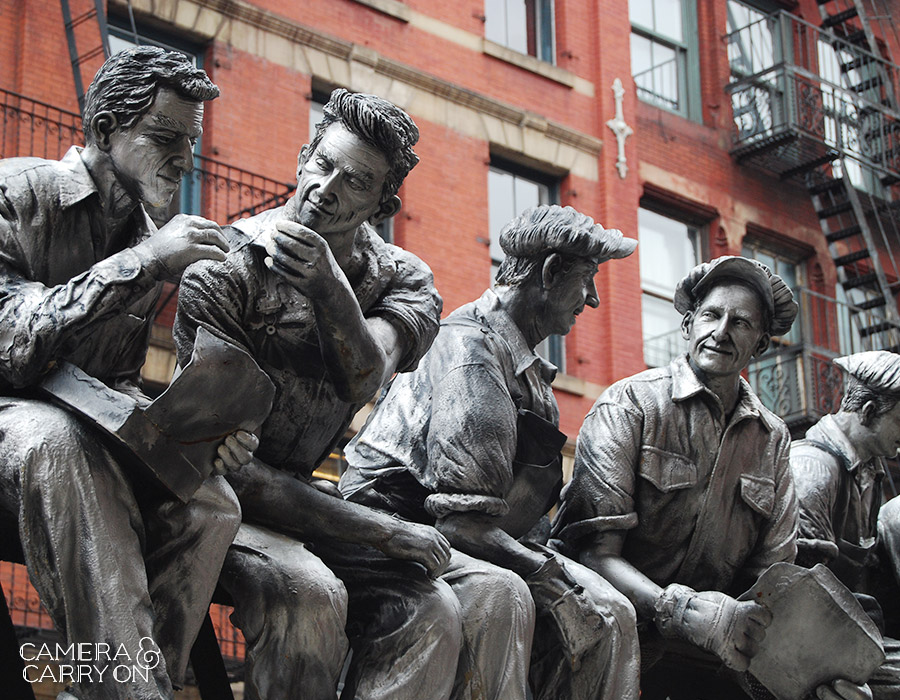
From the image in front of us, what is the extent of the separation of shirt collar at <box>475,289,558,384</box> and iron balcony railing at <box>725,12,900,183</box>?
16098 millimetres

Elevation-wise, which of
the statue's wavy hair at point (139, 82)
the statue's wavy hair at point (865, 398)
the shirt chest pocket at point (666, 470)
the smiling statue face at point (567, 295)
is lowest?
the shirt chest pocket at point (666, 470)

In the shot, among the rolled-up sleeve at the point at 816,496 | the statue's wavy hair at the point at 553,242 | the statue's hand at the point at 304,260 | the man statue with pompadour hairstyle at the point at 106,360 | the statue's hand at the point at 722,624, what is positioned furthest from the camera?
the rolled-up sleeve at the point at 816,496

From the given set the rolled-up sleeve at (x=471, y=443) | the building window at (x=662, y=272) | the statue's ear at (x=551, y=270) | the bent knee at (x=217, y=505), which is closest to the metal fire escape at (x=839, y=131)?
the building window at (x=662, y=272)

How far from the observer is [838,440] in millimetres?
8109

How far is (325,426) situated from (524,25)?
16.5 meters

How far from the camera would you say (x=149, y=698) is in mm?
4664

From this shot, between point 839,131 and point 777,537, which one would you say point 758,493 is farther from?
point 839,131

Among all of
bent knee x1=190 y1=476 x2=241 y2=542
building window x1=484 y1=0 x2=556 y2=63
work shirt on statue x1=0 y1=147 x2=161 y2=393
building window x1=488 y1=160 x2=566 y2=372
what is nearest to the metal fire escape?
building window x1=484 y1=0 x2=556 y2=63

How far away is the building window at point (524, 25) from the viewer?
21.3 meters

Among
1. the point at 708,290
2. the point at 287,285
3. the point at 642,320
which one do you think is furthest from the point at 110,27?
the point at 287,285

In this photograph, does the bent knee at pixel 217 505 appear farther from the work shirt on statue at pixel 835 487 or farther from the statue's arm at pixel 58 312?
the work shirt on statue at pixel 835 487

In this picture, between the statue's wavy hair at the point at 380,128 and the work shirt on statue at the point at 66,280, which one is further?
the statue's wavy hair at the point at 380,128

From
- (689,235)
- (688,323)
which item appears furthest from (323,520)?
(689,235)

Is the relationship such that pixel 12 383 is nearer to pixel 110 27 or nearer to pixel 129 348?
pixel 129 348
